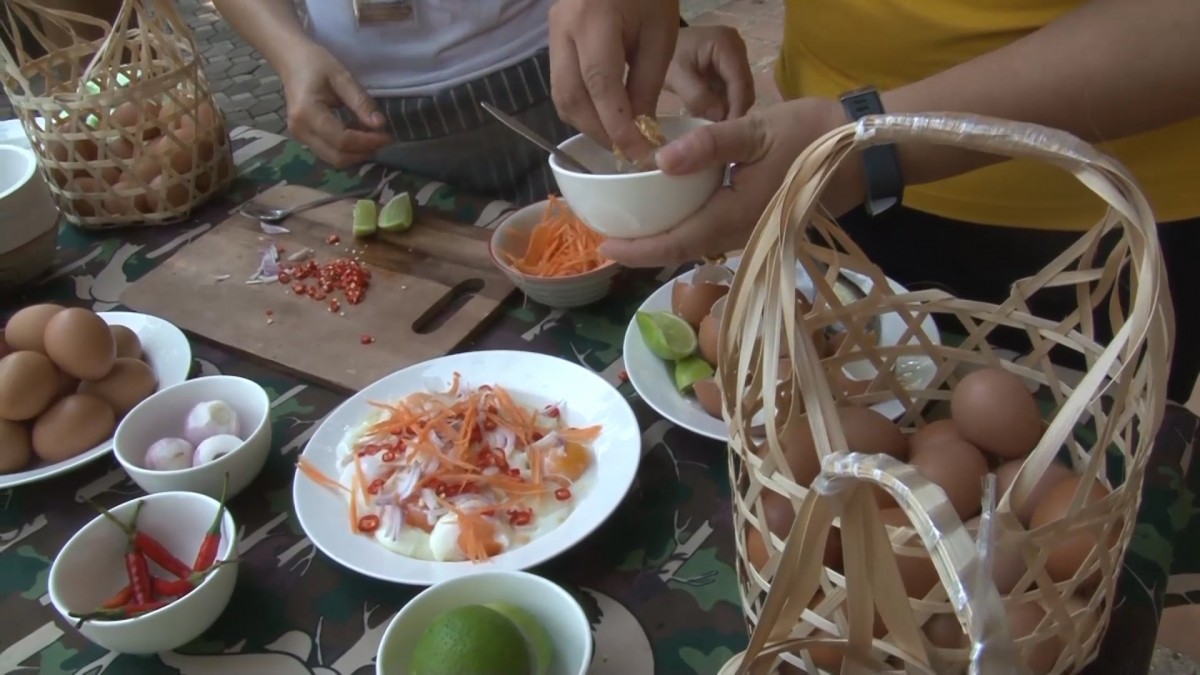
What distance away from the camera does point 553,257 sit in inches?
42.5

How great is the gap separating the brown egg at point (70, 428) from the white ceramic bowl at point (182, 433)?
4 cm

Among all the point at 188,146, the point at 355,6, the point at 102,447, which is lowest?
the point at 102,447

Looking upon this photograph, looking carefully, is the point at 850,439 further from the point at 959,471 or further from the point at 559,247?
the point at 559,247

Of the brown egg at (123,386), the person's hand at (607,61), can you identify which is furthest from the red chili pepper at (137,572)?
the person's hand at (607,61)

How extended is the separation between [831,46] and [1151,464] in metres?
0.53

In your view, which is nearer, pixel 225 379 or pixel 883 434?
pixel 883 434

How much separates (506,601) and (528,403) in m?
0.28

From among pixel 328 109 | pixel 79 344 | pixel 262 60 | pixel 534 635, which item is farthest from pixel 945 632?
pixel 262 60

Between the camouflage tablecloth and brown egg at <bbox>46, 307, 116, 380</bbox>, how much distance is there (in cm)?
9

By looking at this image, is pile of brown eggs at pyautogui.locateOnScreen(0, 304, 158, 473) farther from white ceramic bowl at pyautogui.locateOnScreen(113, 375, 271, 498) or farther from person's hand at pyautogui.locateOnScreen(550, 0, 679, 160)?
person's hand at pyautogui.locateOnScreen(550, 0, 679, 160)

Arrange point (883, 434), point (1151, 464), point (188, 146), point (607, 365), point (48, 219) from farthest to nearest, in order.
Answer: point (188, 146), point (48, 219), point (607, 365), point (1151, 464), point (883, 434)

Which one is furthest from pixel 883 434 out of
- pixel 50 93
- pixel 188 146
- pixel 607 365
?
pixel 50 93

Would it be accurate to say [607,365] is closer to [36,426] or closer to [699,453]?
[699,453]

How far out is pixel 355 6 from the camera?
135 cm
